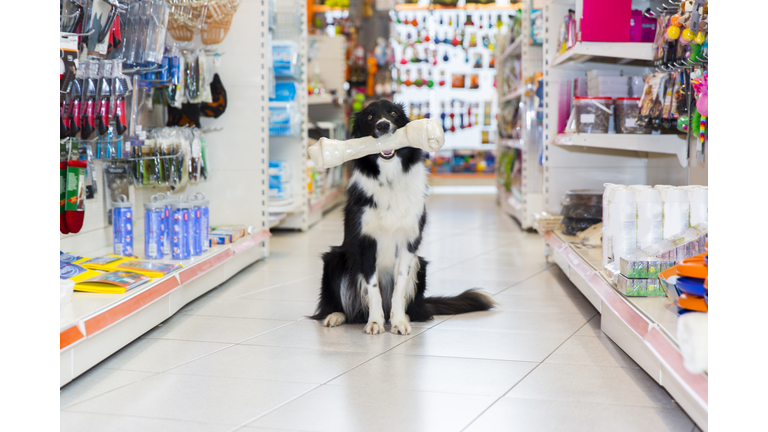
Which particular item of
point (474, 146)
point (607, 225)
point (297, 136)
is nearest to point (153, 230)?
point (607, 225)

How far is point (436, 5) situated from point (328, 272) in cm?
902

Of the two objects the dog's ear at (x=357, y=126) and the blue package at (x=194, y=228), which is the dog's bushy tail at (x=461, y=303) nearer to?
the dog's ear at (x=357, y=126)

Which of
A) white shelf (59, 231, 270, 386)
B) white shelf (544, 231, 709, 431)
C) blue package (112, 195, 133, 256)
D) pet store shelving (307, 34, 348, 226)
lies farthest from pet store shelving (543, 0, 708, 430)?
pet store shelving (307, 34, 348, 226)

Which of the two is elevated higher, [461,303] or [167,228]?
[167,228]

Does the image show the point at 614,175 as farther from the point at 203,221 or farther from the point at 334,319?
the point at 203,221

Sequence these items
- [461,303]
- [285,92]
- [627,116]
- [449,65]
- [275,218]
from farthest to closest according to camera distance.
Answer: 1. [449,65]
2. [285,92]
3. [275,218]
4. [627,116]
5. [461,303]

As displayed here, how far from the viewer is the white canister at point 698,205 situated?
246cm

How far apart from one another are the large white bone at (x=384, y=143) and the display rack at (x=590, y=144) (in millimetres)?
1458

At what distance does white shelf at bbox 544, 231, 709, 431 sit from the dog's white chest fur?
823mm

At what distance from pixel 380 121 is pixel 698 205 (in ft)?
4.16

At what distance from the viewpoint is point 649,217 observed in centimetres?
254

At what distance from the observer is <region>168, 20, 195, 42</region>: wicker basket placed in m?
3.99

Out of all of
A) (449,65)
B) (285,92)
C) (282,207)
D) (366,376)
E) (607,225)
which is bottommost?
(366,376)
